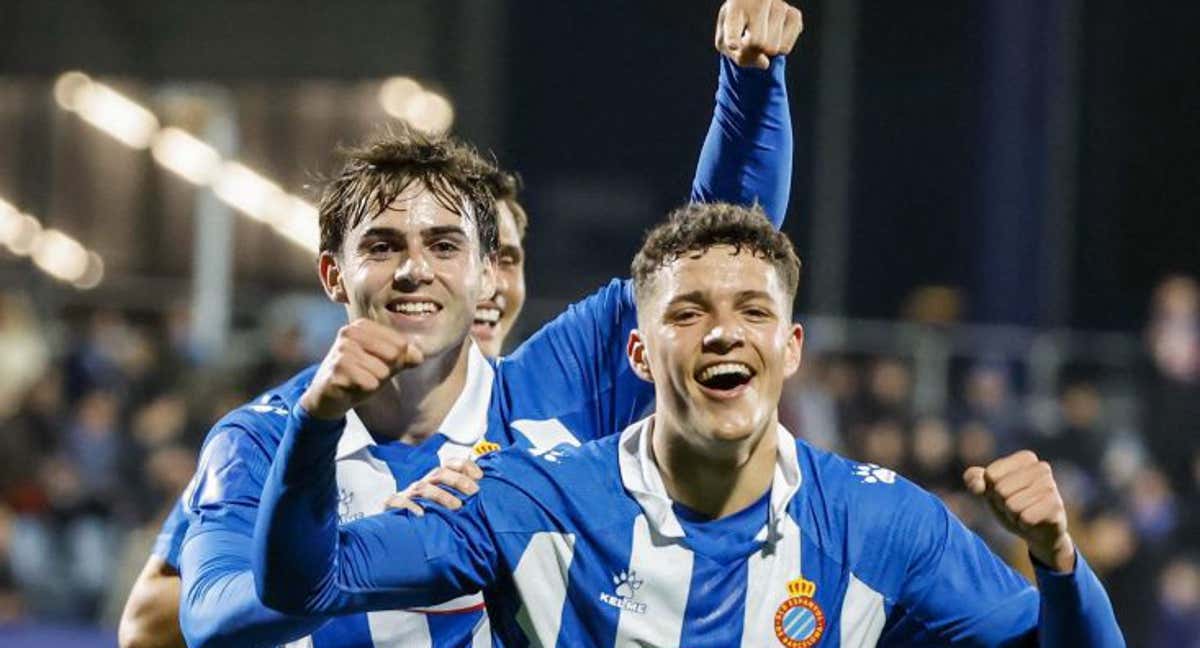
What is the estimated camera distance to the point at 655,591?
3.44 m

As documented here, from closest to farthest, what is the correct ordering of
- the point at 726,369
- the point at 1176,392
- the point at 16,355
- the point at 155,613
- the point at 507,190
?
the point at 726,369
the point at 155,613
the point at 507,190
the point at 1176,392
the point at 16,355

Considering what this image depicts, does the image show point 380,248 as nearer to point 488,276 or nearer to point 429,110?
point 488,276

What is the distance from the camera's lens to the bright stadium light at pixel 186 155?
46.9 ft

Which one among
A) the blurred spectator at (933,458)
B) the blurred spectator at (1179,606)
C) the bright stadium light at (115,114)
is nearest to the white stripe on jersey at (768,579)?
the blurred spectator at (933,458)

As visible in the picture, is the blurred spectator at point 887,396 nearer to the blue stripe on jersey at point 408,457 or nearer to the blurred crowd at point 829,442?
the blurred crowd at point 829,442

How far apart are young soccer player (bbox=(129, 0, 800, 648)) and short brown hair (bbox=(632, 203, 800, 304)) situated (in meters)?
0.45

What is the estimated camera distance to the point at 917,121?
1404 cm

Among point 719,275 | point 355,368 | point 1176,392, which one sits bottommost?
point 355,368

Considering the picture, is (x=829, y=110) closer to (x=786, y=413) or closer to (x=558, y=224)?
(x=558, y=224)

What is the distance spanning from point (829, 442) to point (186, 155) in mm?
6098

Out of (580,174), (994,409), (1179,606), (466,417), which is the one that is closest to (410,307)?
(466,417)

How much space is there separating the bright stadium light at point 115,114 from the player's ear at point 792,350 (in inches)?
454

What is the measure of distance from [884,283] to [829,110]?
1.26 metres

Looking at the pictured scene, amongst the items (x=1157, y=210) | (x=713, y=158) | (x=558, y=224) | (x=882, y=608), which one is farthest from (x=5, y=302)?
(x=882, y=608)
